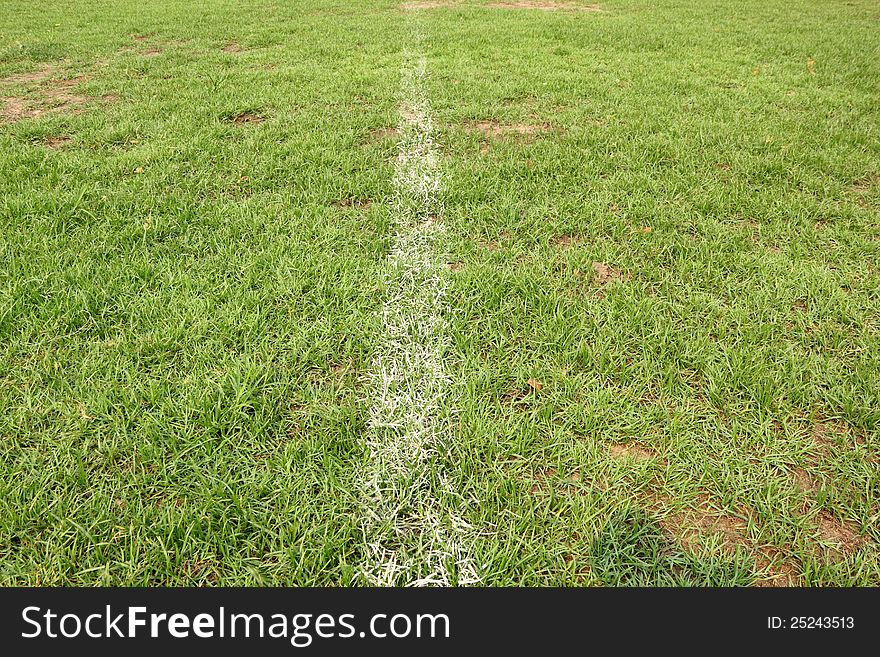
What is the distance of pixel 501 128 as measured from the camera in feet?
15.9

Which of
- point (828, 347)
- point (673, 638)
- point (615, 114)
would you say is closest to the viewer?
point (673, 638)

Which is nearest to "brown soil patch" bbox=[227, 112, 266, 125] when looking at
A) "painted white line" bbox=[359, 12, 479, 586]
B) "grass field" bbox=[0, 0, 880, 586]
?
"grass field" bbox=[0, 0, 880, 586]

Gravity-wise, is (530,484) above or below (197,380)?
below

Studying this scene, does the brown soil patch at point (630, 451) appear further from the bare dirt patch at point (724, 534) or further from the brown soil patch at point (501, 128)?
the brown soil patch at point (501, 128)

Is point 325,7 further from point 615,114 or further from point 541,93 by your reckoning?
point 615,114

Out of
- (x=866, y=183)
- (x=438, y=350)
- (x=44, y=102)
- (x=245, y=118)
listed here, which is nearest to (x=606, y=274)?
(x=438, y=350)

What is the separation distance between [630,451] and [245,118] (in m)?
5.08

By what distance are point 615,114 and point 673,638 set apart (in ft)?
17.0

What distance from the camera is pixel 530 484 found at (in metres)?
1.63

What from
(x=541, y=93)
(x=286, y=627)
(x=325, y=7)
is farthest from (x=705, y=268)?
(x=325, y=7)

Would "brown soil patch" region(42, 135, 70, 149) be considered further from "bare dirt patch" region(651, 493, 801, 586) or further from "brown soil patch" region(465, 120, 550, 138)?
"bare dirt patch" region(651, 493, 801, 586)

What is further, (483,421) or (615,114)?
(615,114)

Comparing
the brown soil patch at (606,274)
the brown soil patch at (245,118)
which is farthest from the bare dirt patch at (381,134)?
the brown soil patch at (606,274)

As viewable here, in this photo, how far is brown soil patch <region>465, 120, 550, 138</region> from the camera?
472 centimetres
